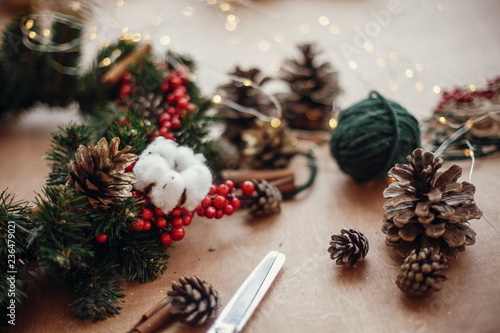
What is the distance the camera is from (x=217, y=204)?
687 millimetres

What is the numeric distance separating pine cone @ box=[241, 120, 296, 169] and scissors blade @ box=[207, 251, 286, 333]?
0.27m

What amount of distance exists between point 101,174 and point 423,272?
489mm

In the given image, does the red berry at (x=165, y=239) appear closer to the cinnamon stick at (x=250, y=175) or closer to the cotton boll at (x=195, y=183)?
the cotton boll at (x=195, y=183)

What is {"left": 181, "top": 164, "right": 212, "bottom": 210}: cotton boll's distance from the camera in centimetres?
62

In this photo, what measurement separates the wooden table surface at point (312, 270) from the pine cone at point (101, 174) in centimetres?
16

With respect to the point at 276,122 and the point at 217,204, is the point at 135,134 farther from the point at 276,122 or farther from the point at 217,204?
the point at 276,122

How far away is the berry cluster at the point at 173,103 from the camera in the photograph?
743 mm

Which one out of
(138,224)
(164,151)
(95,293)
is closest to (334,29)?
(164,151)

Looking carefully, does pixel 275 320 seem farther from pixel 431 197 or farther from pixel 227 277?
pixel 431 197

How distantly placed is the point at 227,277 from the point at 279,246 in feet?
0.38

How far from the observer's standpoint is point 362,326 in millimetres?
556

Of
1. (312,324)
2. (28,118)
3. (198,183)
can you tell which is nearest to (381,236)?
(312,324)

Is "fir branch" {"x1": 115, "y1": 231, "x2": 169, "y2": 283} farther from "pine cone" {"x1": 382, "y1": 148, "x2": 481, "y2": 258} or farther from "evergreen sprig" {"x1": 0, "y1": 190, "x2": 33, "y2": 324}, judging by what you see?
"pine cone" {"x1": 382, "y1": 148, "x2": 481, "y2": 258}

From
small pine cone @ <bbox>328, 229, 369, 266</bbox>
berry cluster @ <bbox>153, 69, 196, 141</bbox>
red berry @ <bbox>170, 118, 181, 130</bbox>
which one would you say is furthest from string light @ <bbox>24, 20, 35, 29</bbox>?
small pine cone @ <bbox>328, 229, 369, 266</bbox>
